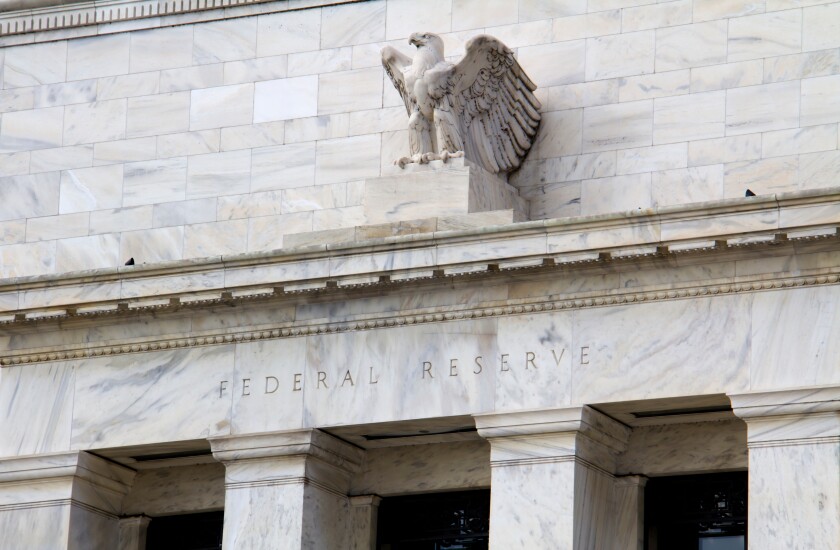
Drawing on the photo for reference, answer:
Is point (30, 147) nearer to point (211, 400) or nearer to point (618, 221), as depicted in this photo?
point (211, 400)

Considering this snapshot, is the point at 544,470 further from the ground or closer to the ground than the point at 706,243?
closer to the ground

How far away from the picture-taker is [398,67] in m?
29.8

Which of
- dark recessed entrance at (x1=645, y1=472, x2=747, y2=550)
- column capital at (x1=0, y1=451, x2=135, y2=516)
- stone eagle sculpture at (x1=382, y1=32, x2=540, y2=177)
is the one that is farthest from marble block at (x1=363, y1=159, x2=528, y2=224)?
column capital at (x1=0, y1=451, x2=135, y2=516)

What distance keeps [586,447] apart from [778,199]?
139 inches

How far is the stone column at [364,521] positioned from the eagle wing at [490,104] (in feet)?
13.8

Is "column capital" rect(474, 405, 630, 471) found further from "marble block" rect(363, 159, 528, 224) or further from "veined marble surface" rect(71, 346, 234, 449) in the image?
"veined marble surface" rect(71, 346, 234, 449)

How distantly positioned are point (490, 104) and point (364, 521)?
204 inches

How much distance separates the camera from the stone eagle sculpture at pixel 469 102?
2938cm

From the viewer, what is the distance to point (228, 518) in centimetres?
2881

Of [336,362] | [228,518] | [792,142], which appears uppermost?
[792,142]

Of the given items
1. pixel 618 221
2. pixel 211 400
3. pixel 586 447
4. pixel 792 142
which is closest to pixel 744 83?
pixel 792 142

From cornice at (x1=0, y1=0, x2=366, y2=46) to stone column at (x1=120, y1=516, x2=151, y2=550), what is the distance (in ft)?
21.4

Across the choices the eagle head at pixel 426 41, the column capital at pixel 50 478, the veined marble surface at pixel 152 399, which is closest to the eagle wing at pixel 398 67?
the eagle head at pixel 426 41

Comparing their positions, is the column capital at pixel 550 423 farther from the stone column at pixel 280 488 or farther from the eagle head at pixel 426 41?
the eagle head at pixel 426 41
